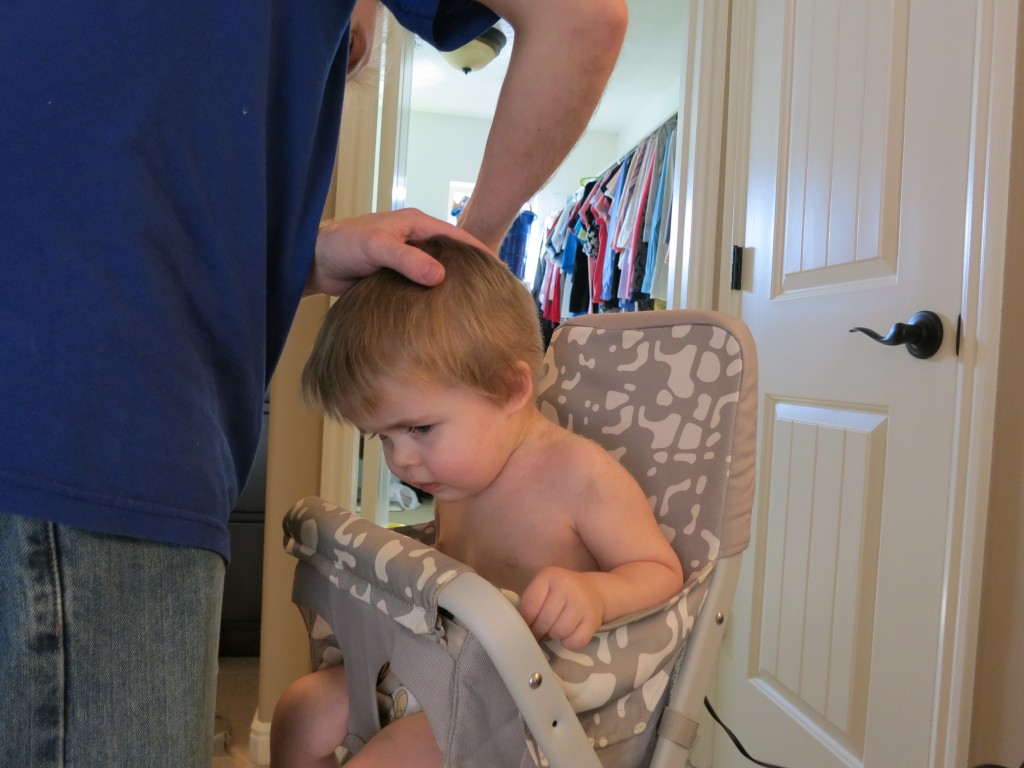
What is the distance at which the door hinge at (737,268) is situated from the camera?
69.7 inches

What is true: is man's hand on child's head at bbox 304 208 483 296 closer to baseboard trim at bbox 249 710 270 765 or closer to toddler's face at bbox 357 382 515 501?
toddler's face at bbox 357 382 515 501

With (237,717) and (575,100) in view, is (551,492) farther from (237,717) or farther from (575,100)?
(237,717)

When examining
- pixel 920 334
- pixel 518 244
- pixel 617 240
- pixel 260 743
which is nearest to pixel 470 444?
pixel 920 334

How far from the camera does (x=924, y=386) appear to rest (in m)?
1.20

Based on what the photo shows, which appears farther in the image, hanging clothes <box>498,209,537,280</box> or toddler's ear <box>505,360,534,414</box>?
hanging clothes <box>498,209,537,280</box>

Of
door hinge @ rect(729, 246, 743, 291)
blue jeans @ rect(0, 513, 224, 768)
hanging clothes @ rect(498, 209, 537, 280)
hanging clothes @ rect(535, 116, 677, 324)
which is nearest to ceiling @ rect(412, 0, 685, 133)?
hanging clothes @ rect(535, 116, 677, 324)

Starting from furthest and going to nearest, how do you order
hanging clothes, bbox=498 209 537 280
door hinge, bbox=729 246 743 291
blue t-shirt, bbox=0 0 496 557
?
hanging clothes, bbox=498 209 537 280
door hinge, bbox=729 246 743 291
blue t-shirt, bbox=0 0 496 557

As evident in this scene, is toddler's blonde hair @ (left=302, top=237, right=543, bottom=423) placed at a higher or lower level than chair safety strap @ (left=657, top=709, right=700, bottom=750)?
higher

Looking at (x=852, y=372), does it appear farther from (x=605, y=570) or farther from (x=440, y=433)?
(x=440, y=433)

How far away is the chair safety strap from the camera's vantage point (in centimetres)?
71

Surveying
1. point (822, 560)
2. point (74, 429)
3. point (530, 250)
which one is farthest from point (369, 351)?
point (530, 250)

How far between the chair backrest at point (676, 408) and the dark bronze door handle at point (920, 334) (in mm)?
514

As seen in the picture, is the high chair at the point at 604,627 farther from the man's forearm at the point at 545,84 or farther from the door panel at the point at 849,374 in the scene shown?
the door panel at the point at 849,374

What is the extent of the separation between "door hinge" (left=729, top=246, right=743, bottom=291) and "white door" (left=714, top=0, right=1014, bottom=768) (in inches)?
1.1
